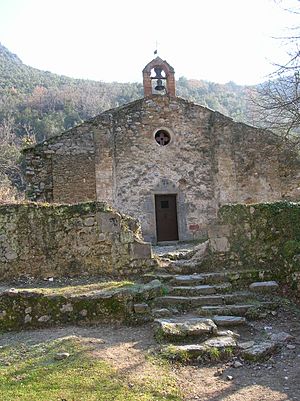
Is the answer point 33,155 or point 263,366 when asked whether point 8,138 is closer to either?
point 33,155

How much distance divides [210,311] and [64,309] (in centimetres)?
214

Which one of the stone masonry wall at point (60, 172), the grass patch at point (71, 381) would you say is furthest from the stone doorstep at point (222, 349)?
the stone masonry wall at point (60, 172)

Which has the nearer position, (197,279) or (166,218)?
(197,279)

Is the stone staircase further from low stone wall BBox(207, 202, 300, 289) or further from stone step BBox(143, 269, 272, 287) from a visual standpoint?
low stone wall BBox(207, 202, 300, 289)

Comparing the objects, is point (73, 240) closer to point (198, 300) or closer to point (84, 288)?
point (84, 288)

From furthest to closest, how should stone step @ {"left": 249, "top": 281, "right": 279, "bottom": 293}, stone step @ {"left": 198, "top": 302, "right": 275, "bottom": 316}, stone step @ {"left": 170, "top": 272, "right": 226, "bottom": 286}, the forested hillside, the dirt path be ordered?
the forested hillside
stone step @ {"left": 170, "top": 272, "right": 226, "bottom": 286}
stone step @ {"left": 249, "top": 281, "right": 279, "bottom": 293}
stone step @ {"left": 198, "top": 302, "right": 275, "bottom": 316}
the dirt path

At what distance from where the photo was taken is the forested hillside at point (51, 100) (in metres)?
32.0

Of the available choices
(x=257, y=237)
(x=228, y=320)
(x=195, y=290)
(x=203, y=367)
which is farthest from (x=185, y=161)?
(x=203, y=367)

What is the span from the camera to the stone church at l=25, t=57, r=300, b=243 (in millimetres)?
13078

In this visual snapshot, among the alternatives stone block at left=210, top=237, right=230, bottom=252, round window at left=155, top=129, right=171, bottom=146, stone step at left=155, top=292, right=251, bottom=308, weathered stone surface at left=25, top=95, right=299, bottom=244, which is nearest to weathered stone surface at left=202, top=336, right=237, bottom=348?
stone step at left=155, top=292, right=251, bottom=308

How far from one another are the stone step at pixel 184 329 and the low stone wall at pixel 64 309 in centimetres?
65

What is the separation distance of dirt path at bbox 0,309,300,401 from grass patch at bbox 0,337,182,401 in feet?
0.45

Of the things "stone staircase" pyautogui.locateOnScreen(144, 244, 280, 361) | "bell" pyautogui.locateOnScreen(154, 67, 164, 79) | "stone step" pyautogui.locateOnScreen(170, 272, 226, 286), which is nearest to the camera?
"stone staircase" pyautogui.locateOnScreen(144, 244, 280, 361)

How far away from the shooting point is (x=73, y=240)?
760 centimetres
